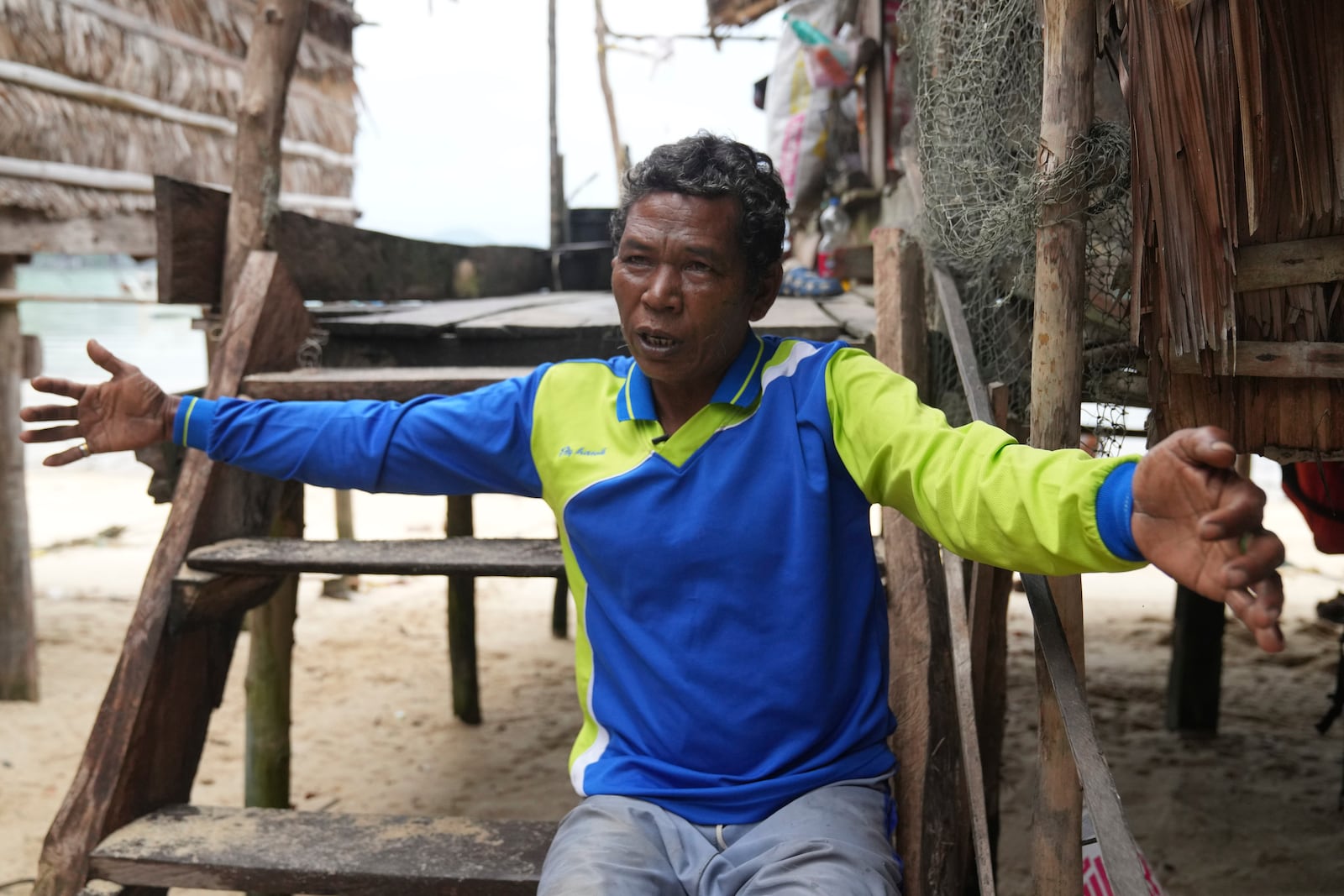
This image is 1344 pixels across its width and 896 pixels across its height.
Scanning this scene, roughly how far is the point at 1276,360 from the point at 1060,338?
1.09 ft

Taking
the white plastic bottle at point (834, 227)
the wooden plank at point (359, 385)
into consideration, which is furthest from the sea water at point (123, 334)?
the wooden plank at point (359, 385)

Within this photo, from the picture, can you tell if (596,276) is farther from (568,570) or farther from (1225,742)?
(568,570)

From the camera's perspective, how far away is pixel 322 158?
8.02m

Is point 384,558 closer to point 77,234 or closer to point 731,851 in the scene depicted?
point 731,851

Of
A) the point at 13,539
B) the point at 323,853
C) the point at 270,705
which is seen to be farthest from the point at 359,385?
the point at 13,539

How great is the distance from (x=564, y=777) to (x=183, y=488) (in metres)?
2.75

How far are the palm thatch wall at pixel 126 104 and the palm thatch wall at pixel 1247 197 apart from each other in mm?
4792

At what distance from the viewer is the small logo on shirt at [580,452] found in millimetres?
1988

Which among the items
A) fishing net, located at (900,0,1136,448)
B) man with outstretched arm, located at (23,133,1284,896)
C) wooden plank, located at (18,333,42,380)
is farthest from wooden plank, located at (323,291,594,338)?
wooden plank, located at (18,333,42,380)

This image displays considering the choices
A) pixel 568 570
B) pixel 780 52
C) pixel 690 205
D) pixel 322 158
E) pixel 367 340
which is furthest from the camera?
pixel 322 158

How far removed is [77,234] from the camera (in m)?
6.10

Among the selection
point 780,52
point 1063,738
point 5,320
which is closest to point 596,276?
point 780,52

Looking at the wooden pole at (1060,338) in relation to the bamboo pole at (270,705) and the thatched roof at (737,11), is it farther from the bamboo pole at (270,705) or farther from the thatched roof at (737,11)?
the thatched roof at (737,11)

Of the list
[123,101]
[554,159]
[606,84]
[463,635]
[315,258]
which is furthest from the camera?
[606,84]
